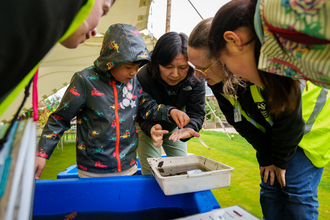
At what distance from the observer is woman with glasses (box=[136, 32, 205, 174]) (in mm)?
1202

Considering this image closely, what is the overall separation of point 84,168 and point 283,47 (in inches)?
43.8

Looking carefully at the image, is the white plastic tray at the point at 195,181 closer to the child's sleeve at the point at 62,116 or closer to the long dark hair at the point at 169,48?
the child's sleeve at the point at 62,116

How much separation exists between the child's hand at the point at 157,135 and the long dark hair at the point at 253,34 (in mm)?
634

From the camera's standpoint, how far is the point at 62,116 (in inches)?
40.3

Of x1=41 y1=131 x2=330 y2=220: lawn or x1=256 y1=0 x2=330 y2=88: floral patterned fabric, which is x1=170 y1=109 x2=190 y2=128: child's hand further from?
x1=256 y1=0 x2=330 y2=88: floral patterned fabric

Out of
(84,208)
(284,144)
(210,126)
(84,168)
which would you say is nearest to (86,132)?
(84,168)

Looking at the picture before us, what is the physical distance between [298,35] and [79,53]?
337 cm

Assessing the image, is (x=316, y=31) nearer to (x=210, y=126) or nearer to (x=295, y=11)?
(x=295, y=11)

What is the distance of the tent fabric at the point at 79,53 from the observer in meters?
2.38

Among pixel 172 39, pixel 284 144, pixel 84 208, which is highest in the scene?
pixel 172 39

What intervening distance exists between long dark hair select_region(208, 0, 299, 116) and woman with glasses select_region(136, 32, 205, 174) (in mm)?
540

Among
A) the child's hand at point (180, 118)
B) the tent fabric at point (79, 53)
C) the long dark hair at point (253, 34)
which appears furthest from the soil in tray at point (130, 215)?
the tent fabric at point (79, 53)

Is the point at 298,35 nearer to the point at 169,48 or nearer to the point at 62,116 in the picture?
the point at 169,48

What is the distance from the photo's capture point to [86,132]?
1.11m
